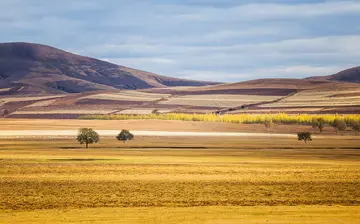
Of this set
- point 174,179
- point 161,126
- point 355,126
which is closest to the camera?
point 174,179

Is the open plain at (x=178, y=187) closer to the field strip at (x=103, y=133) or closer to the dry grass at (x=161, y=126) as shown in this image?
the field strip at (x=103, y=133)

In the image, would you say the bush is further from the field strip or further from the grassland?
the grassland

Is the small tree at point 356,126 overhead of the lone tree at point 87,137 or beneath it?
beneath

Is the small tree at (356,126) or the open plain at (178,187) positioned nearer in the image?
the open plain at (178,187)

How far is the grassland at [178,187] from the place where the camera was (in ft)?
121

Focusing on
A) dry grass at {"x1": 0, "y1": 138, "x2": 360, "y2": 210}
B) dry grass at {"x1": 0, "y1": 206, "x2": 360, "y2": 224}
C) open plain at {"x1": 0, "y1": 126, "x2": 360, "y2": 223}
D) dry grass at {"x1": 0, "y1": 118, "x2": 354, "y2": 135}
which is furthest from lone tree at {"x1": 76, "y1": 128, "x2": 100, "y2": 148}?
dry grass at {"x1": 0, "y1": 206, "x2": 360, "y2": 224}

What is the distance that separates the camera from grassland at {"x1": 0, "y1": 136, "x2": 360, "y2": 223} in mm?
37000

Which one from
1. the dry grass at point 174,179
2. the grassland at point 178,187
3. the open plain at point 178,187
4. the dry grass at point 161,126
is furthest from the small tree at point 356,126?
the grassland at point 178,187

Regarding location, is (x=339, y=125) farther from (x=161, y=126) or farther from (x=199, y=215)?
(x=199, y=215)

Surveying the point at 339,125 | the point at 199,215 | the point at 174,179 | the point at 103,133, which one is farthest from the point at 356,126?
the point at 199,215

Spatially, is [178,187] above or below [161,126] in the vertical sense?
below

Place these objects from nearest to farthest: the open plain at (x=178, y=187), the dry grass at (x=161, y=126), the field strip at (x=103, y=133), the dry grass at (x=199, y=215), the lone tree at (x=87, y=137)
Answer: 1. the dry grass at (x=199, y=215)
2. the open plain at (x=178, y=187)
3. the lone tree at (x=87, y=137)
4. the field strip at (x=103, y=133)
5. the dry grass at (x=161, y=126)

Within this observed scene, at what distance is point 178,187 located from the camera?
47.4m

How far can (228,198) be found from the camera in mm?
42750
